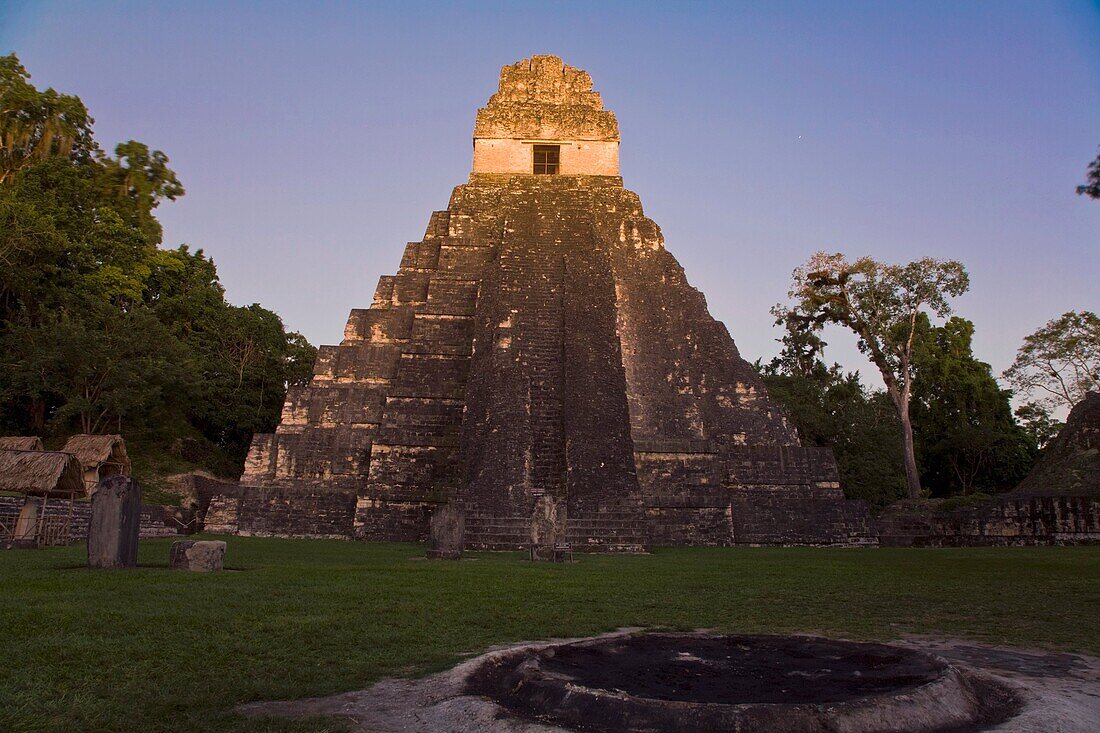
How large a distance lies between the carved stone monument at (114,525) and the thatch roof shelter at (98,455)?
10.0 metres

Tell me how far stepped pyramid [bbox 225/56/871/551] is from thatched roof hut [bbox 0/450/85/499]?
4193 millimetres

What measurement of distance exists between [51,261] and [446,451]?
14.9 meters

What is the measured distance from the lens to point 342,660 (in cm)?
444

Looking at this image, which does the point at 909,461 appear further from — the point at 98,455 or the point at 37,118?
the point at 37,118

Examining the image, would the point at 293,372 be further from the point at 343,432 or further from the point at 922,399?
the point at 922,399

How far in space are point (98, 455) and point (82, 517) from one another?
3.63 metres

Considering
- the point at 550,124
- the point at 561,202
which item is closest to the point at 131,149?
the point at 561,202

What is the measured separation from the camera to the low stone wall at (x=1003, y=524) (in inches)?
667

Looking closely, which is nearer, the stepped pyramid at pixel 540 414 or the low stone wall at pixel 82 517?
the low stone wall at pixel 82 517

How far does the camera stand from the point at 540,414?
1614cm

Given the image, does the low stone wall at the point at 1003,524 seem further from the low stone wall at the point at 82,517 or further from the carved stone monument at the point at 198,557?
the low stone wall at the point at 82,517

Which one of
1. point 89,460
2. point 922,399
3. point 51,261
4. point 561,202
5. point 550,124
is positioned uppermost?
point 550,124

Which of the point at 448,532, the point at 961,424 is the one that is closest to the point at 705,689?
the point at 448,532

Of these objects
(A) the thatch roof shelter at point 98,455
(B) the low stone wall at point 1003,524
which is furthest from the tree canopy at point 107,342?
(B) the low stone wall at point 1003,524
